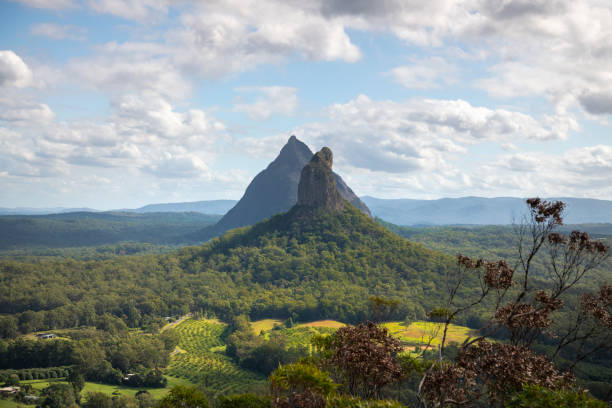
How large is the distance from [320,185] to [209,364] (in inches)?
3957

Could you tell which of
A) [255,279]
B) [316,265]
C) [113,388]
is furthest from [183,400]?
[255,279]

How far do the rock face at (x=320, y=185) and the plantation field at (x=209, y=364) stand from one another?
76104 mm

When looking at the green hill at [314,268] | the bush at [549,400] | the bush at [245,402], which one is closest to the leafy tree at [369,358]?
the bush at [549,400]

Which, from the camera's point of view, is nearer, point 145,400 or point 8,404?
point 8,404

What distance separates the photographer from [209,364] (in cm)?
8500

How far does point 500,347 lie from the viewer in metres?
16.8

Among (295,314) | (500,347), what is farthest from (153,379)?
(500,347)

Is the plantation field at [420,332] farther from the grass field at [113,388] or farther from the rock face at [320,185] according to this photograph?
the rock face at [320,185]

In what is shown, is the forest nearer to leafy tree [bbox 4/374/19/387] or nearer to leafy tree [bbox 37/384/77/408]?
leafy tree [bbox 4/374/19/387]

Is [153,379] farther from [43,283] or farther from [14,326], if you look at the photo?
[43,283]

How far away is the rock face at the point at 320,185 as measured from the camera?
546ft

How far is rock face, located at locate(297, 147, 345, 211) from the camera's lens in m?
166

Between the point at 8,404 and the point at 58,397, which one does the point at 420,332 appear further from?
the point at 8,404

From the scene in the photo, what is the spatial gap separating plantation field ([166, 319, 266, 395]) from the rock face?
76104 mm
